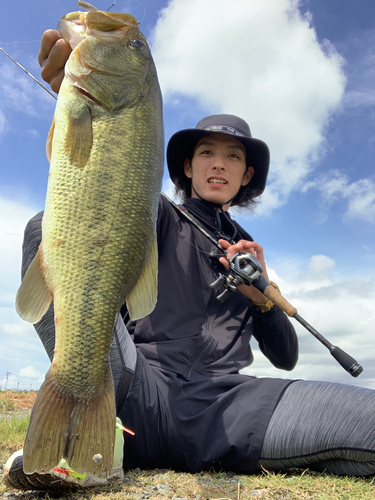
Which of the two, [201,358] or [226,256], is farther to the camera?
[226,256]

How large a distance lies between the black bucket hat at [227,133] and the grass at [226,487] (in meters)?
3.11

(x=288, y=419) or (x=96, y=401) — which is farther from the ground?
(x=96, y=401)

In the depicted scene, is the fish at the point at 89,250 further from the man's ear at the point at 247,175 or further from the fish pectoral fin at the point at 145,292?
the man's ear at the point at 247,175

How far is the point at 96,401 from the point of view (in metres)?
2.17

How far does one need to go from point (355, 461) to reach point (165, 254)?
2.18 metres

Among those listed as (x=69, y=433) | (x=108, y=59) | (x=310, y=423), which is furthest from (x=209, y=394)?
(x=108, y=59)

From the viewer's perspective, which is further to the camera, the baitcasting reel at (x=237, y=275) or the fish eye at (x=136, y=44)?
the baitcasting reel at (x=237, y=275)

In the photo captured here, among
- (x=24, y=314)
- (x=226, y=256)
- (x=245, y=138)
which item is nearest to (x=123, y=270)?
(x=24, y=314)

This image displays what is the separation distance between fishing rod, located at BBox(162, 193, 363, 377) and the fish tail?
5.18 feet

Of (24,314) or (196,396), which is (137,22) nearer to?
(24,314)

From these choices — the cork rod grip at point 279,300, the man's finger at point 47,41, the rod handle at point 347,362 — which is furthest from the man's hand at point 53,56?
the rod handle at point 347,362

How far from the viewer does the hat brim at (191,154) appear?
4512mm

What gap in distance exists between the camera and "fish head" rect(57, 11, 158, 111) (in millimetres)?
2613

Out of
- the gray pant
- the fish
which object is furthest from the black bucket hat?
the gray pant
